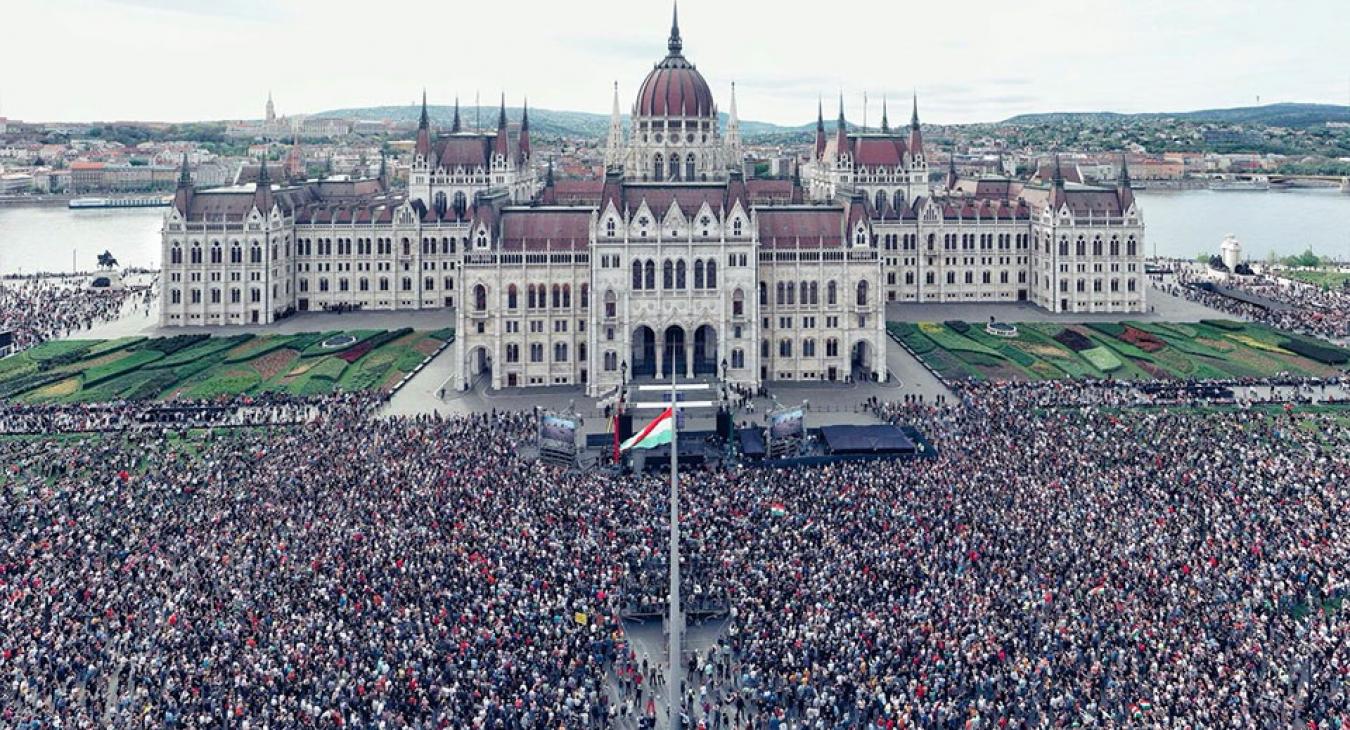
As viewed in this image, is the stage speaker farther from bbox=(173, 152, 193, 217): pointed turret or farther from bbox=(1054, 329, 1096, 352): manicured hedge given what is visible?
bbox=(173, 152, 193, 217): pointed turret

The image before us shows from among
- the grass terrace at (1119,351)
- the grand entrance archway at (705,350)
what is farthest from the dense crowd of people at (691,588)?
the grass terrace at (1119,351)

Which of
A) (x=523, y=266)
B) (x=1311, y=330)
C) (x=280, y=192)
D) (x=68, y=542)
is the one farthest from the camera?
(x=280, y=192)

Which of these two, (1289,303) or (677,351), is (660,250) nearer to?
(677,351)

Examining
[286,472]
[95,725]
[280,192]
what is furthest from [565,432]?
[280,192]

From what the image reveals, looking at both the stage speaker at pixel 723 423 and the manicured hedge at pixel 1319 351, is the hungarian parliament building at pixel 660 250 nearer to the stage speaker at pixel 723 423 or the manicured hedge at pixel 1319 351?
the stage speaker at pixel 723 423

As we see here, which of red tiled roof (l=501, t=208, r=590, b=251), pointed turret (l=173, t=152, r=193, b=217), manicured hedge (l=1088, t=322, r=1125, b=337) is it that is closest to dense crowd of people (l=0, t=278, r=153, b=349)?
pointed turret (l=173, t=152, r=193, b=217)

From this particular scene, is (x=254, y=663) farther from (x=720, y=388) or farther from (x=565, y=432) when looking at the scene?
(x=720, y=388)

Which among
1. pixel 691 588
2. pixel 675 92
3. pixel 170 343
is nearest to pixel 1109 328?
pixel 675 92
